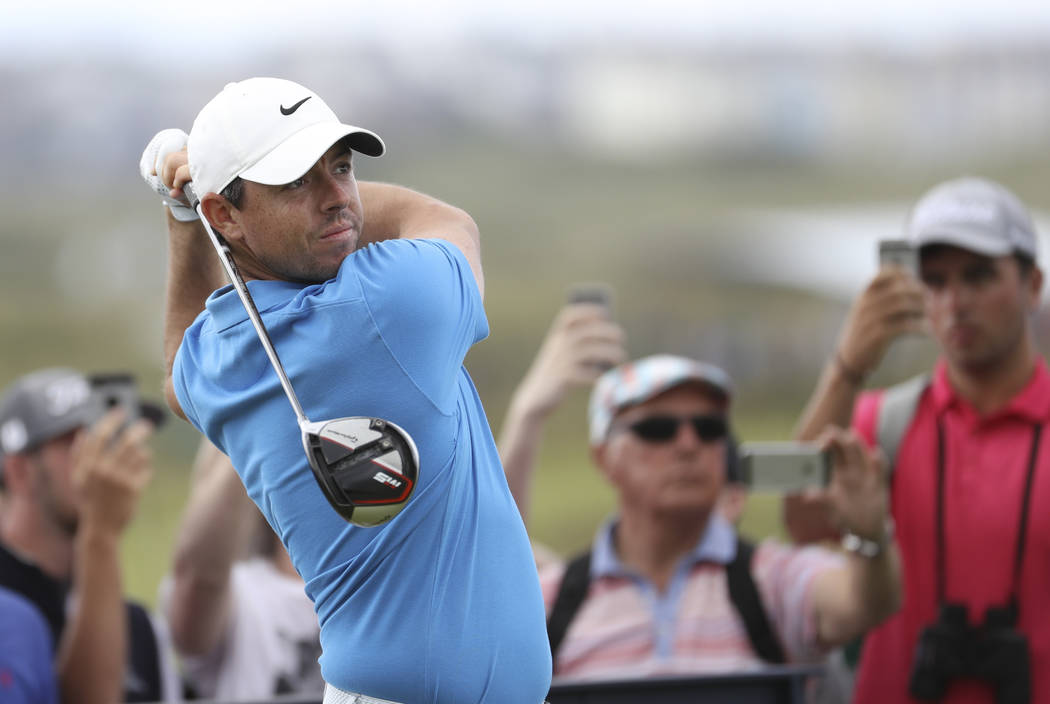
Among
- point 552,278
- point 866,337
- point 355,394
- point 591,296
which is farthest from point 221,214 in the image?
point 552,278

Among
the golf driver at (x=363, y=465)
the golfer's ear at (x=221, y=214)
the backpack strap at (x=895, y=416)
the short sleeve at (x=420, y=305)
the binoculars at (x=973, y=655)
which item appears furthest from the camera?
the backpack strap at (x=895, y=416)

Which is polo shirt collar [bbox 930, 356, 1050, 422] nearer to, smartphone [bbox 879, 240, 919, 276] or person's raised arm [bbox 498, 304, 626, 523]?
smartphone [bbox 879, 240, 919, 276]

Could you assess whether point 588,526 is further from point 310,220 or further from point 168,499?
point 310,220

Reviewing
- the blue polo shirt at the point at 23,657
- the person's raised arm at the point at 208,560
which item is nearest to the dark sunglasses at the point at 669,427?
the person's raised arm at the point at 208,560

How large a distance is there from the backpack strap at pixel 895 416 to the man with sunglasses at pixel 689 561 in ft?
0.89

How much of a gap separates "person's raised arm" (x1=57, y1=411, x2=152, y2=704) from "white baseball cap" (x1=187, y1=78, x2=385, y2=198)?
5.95ft

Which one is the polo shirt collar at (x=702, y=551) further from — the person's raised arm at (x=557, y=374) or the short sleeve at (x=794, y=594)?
the person's raised arm at (x=557, y=374)

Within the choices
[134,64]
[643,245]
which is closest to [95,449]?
[643,245]

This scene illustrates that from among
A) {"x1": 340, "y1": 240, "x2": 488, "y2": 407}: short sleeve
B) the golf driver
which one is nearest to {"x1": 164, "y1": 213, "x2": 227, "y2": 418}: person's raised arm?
{"x1": 340, "y1": 240, "x2": 488, "y2": 407}: short sleeve

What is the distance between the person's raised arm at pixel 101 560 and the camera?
3.47 metres

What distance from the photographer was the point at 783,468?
341cm

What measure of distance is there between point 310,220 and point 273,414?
30cm

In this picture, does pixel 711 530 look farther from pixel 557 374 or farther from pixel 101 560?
pixel 101 560

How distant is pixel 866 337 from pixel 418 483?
2.12 meters
